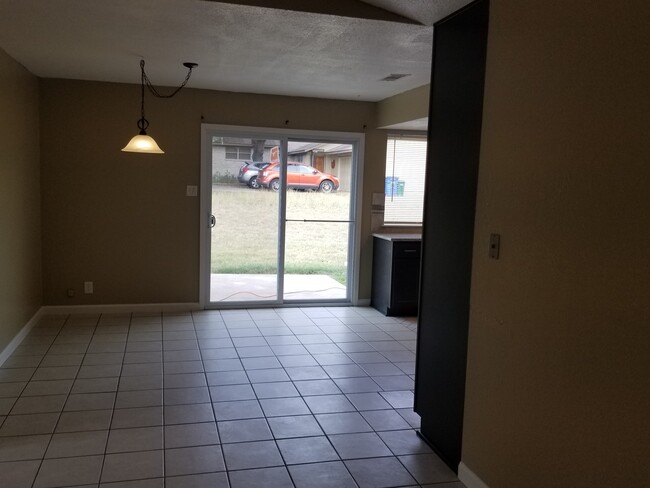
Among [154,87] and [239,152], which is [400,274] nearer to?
[239,152]

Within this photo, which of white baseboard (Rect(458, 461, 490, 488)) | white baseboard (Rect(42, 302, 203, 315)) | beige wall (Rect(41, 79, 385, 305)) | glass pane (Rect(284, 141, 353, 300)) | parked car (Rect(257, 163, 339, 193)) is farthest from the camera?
glass pane (Rect(284, 141, 353, 300))

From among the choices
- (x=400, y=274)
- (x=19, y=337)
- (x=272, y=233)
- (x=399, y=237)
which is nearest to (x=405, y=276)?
(x=400, y=274)

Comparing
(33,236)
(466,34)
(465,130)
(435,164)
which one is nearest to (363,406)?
(435,164)

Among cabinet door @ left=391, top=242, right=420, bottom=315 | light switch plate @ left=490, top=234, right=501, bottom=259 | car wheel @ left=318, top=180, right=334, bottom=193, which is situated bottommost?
cabinet door @ left=391, top=242, right=420, bottom=315

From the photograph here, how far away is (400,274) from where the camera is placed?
19.6 feet

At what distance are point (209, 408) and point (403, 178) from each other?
391 centimetres

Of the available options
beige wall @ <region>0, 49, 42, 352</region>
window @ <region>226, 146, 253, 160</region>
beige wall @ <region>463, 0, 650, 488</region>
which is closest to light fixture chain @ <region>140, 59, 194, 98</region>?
window @ <region>226, 146, 253, 160</region>

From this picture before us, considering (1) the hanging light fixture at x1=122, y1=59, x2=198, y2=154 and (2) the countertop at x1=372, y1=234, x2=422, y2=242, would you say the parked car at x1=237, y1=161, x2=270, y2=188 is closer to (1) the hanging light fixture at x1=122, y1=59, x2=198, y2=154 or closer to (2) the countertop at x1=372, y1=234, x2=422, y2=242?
(1) the hanging light fixture at x1=122, y1=59, x2=198, y2=154

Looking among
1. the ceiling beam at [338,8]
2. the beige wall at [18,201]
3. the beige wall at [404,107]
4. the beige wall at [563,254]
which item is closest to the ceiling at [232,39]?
the ceiling beam at [338,8]

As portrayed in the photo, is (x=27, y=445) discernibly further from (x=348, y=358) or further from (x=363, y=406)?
(x=348, y=358)

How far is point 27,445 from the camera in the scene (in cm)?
292

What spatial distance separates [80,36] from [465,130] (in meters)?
2.64

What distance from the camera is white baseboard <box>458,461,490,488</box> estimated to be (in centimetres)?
261

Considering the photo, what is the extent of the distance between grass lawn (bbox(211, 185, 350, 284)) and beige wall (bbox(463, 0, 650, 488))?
12.5 ft
